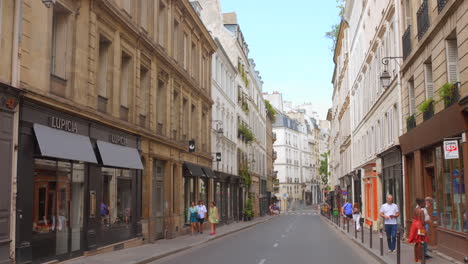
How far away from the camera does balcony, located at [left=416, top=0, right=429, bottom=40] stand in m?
16.4

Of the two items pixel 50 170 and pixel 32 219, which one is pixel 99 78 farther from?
pixel 32 219

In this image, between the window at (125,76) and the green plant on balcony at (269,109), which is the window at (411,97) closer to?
the window at (125,76)

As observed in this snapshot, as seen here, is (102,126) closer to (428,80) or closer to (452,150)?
(452,150)

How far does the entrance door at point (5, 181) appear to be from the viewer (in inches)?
447

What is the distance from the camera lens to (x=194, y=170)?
2862cm

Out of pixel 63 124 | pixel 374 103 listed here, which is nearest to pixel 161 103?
pixel 63 124

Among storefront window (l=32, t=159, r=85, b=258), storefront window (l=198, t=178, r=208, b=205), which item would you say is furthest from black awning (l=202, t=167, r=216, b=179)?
storefront window (l=32, t=159, r=85, b=258)

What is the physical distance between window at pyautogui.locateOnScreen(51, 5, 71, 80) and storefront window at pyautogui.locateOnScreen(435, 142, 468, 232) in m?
10.7

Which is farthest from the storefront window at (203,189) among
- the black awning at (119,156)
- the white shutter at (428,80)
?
the white shutter at (428,80)

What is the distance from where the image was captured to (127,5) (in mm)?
19828

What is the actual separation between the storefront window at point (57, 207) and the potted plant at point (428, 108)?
1042cm

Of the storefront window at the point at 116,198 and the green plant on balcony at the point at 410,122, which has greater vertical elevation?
the green plant on balcony at the point at 410,122

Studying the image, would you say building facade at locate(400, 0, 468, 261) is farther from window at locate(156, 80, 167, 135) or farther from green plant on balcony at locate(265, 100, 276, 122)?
green plant on balcony at locate(265, 100, 276, 122)

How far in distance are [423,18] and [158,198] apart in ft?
42.7
